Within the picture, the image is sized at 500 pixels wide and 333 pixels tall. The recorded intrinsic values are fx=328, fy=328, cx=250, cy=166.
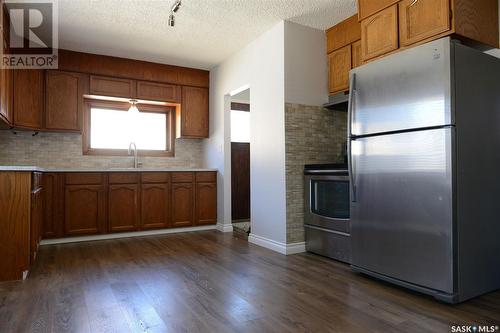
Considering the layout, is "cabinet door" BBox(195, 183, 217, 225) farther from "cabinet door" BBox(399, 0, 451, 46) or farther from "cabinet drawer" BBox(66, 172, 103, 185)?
"cabinet door" BBox(399, 0, 451, 46)

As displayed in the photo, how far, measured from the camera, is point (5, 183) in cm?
256

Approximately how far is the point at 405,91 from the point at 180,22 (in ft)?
8.00

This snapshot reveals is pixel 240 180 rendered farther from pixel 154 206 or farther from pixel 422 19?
pixel 422 19

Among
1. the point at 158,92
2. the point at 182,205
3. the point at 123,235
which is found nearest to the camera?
the point at 123,235

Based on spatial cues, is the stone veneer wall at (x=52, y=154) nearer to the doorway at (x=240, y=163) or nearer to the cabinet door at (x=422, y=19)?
the doorway at (x=240, y=163)

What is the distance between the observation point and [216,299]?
2.20m

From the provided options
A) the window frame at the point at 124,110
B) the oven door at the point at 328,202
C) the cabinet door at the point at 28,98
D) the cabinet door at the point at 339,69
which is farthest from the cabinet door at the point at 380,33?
the cabinet door at the point at 28,98

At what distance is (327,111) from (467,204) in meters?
1.94

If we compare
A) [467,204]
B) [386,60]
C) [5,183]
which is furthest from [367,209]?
[5,183]

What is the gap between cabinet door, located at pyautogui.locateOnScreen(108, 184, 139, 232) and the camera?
14.0ft

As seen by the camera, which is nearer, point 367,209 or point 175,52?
point 367,209

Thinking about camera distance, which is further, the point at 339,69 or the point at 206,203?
the point at 206,203

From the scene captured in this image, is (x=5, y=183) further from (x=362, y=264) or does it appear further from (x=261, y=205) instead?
(x=362, y=264)

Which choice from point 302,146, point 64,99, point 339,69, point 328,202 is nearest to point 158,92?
point 64,99
